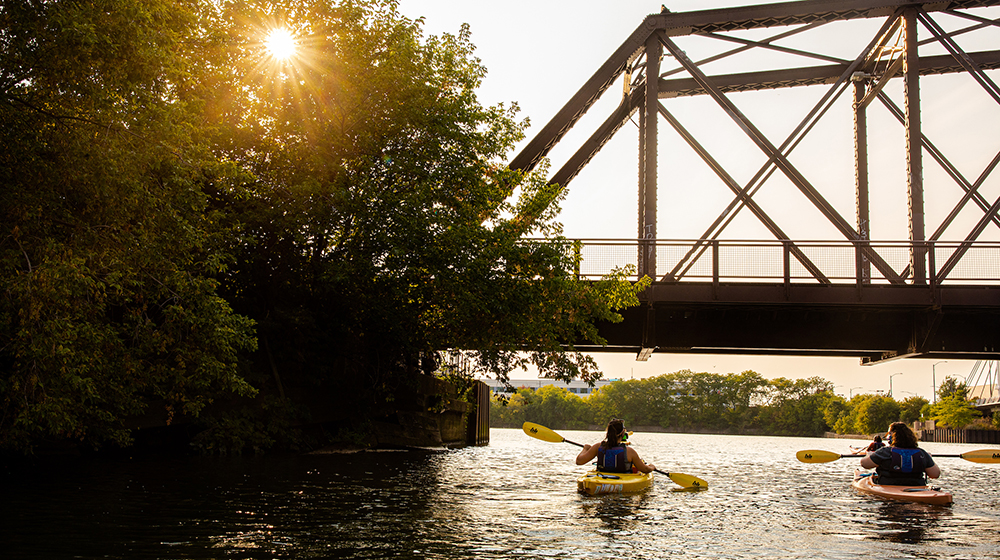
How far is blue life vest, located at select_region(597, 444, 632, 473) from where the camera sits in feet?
50.7

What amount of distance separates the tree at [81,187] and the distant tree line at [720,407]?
122m

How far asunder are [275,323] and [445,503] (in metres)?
11.4

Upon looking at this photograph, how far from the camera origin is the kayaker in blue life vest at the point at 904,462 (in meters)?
15.1

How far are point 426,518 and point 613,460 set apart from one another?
5.51 metres

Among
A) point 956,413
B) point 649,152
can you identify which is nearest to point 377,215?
point 649,152

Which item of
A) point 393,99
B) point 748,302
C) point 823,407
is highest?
point 393,99

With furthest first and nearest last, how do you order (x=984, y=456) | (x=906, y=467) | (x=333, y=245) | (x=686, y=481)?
1. (x=333, y=245)
2. (x=984, y=456)
3. (x=686, y=481)
4. (x=906, y=467)

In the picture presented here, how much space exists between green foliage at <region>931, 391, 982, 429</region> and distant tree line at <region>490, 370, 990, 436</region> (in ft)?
75.4

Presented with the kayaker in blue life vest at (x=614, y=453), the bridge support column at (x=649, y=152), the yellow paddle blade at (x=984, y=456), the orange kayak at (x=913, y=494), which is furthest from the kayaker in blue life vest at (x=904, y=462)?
the bridge support column at (x=649, y=152)

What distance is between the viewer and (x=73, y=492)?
12.2 meters

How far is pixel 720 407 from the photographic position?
514 ft

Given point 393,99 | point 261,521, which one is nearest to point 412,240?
point 393,99

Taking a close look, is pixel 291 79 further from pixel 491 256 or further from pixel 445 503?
pixel 445 503

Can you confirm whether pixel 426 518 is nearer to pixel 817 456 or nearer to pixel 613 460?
pixel 613 460
